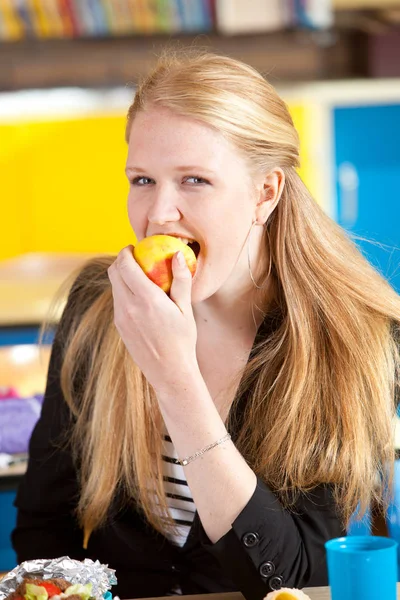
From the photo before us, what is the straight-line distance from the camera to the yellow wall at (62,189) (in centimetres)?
368

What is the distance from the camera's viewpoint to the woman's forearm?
118cm

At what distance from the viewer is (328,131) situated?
12.1ft

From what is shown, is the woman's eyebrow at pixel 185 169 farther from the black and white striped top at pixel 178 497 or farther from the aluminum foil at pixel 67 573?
the aluminum foil at pixel 67 573

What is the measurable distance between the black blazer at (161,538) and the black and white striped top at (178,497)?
0.03 metres

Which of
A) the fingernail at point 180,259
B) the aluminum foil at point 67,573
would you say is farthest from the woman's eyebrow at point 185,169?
the aluminum foil at point 67,573

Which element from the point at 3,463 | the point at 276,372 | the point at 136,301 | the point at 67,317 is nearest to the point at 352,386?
the point at 276,372

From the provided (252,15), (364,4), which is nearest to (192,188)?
(252,15)

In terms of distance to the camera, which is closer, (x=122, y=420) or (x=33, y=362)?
(x=122, y=420)

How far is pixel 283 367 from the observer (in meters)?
1.40

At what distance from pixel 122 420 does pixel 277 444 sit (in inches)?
10.3

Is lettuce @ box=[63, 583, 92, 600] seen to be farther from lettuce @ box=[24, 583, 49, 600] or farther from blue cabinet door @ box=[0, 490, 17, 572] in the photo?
blue cabinet door @ box=[0, 490, 17, 572]

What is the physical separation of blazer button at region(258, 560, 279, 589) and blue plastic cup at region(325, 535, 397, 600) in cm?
21

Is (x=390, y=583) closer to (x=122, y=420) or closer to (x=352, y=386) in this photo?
(x=352, y=386)

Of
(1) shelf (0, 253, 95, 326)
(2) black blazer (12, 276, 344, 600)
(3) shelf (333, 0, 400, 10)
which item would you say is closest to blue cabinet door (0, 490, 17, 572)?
(2) black blazer (12, 276, 344, 600)
